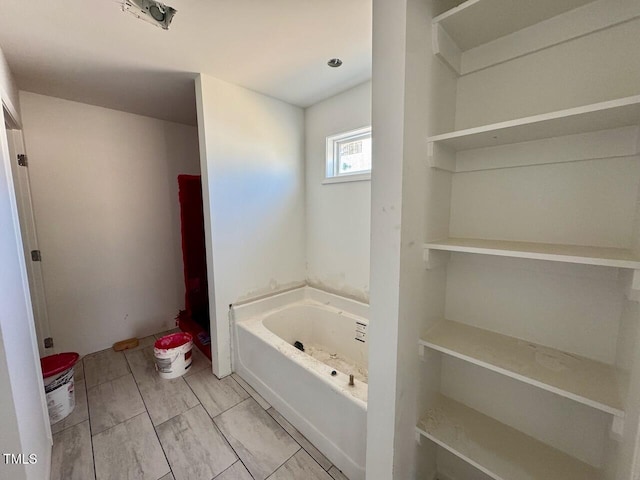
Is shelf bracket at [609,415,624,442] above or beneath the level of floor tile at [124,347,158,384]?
above

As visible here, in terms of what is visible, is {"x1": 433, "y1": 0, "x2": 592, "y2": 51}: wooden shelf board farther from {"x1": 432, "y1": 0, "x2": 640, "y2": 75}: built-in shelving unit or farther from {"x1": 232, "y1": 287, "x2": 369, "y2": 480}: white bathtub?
{"x1": 232, "y1": 287, "x2": 369, "y2": 480}: white bathtub

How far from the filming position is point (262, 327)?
2070 mm

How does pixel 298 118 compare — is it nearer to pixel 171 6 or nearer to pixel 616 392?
pixel 171 6

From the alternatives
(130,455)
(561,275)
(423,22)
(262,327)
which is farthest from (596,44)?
(130,455)

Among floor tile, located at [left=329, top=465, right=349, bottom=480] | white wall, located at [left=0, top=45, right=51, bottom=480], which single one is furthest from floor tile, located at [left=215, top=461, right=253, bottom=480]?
white wall, located at [left=0, top=45, right=51, bottom=480]

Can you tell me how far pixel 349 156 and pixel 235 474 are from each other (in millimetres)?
2355

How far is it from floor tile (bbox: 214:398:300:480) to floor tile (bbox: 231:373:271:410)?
35 millimetres

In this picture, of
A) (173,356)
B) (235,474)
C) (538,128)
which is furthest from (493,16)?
(173,356)

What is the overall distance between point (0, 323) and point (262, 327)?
4.64 ft

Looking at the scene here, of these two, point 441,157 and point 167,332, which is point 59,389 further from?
point 441,157

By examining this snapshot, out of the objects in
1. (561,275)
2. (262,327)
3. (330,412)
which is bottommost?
(330,412)

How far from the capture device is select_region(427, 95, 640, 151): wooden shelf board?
0.65m

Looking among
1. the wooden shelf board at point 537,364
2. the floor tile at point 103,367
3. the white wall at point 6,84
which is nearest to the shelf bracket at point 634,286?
the wooden shelf board at point 537,364

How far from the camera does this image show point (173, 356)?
2.10m
